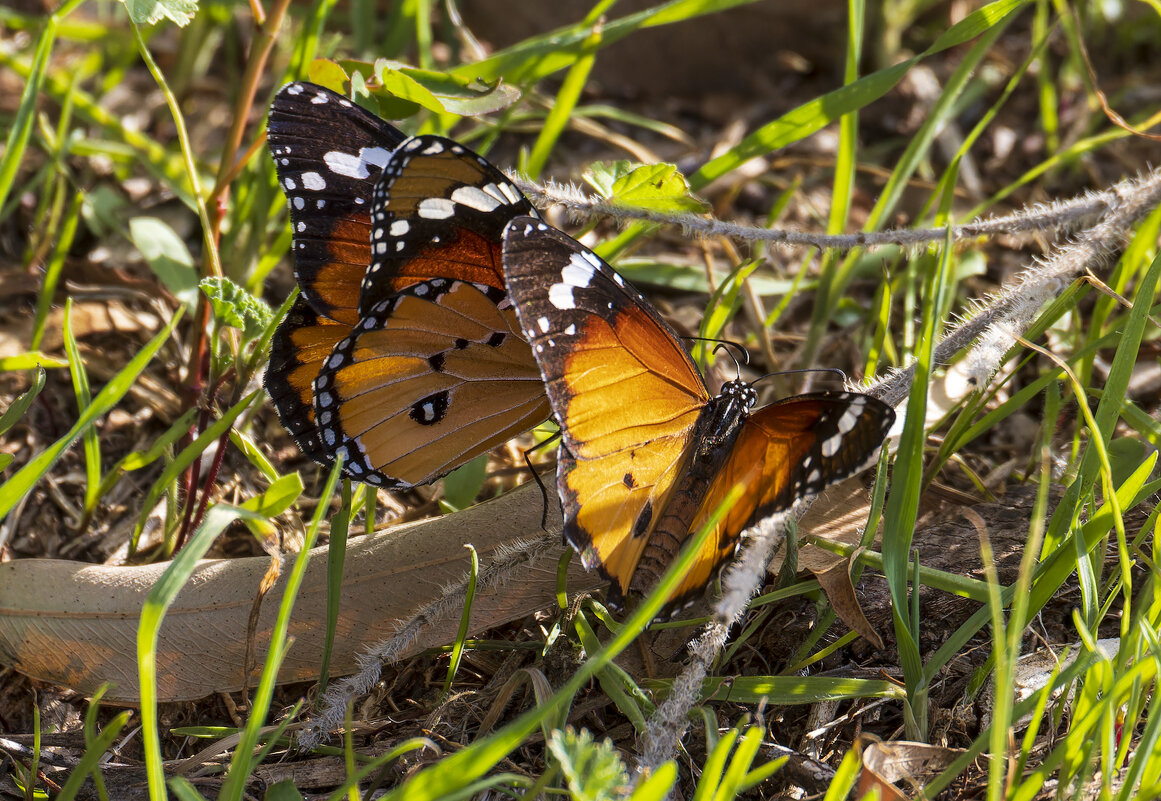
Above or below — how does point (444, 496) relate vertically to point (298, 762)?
above

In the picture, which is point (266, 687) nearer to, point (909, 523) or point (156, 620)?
point (156, 620)

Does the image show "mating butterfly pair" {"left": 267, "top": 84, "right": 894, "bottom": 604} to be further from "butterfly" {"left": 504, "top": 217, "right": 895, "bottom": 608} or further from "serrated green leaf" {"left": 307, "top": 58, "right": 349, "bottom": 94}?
"serrated green leaf" {"left": 307, "top": 58, "right": 349, "bottom": 94}

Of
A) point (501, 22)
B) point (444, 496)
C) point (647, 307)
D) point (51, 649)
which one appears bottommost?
point (51, 649)

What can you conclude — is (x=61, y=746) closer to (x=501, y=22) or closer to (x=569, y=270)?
(x=569, y=270)

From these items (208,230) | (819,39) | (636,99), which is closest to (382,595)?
(208,230)

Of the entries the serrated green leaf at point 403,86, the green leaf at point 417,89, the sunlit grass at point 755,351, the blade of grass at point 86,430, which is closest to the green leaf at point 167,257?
the sunlit grass at point 755,351

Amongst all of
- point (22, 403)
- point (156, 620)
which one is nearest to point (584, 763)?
point (156, 620)

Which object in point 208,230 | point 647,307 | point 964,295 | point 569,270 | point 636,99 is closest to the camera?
point 569,270

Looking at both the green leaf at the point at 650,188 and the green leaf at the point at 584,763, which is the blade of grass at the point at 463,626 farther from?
the green leaf at the point at 650,188

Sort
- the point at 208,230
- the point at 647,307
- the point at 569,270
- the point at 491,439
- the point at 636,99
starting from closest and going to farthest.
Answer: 1. the point at 569,270
2. the point at 647,307
3. the point at 491,439
4. the point at 208,230
5. the point at 636,99
